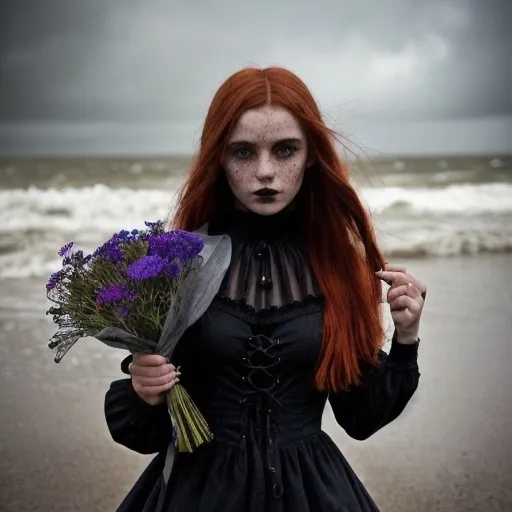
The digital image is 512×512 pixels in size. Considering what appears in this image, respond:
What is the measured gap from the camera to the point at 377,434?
8.04 feet

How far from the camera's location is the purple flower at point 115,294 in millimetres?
1036

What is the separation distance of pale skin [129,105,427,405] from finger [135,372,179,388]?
5 centimetres

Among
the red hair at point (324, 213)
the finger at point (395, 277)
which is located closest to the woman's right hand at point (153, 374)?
the red hair at point (324, 213)

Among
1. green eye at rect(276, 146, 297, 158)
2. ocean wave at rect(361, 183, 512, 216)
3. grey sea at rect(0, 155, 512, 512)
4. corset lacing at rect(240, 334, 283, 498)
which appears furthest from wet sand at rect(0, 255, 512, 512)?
green eye at rect(276, 146, 297, 158)

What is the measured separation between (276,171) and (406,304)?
0.84 ft

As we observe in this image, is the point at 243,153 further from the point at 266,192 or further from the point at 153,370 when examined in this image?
the point at 153,370

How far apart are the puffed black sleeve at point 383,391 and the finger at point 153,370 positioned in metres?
0.28

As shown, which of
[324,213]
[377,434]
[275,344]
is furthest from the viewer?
[377,434]

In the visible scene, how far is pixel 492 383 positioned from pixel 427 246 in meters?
0.47

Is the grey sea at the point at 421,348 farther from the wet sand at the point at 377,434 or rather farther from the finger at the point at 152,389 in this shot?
the finger at the point at 152,389

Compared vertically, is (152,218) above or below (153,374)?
above

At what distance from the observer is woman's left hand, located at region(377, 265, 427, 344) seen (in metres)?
1.18

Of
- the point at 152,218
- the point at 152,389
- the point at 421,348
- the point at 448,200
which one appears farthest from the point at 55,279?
the point at 448,200

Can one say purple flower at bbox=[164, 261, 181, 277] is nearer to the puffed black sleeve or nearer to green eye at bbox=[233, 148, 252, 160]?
green eye at bbox=[233, 148, 252, 160]
